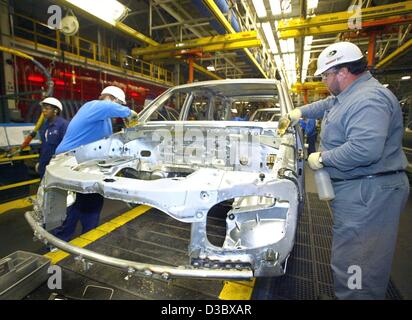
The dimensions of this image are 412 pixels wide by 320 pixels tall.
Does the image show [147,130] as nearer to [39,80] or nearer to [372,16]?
[372,16]

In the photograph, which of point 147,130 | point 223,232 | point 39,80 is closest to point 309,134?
point 223,232

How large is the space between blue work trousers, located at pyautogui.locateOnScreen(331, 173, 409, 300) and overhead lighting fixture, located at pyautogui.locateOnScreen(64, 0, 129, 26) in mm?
4339

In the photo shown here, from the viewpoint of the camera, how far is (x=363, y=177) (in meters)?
1.47

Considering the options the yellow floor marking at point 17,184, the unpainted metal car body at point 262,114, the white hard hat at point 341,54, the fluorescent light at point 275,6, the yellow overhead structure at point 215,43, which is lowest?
A: the yellow floor marking at point 17,184

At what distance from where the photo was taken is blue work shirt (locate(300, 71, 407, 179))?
1.33 meters

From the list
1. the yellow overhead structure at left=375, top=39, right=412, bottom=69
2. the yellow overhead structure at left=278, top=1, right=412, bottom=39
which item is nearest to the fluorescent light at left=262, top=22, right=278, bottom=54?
the yellow overhead structure at left=278, top=1, right=412, bottom=39

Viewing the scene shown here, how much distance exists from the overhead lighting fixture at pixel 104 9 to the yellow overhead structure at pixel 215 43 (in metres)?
2.43

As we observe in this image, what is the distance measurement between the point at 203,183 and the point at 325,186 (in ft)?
2.60

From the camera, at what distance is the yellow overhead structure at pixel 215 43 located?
581 centimetres

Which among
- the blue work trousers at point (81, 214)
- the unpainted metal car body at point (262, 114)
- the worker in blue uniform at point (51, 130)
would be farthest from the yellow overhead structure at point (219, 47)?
the blue work trousers at point (81, 214)

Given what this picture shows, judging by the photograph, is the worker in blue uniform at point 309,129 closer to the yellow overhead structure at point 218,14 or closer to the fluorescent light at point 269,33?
the fluorescent light at point 269,33

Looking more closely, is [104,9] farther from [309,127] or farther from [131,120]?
[309,127]

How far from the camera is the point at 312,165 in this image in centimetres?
157
